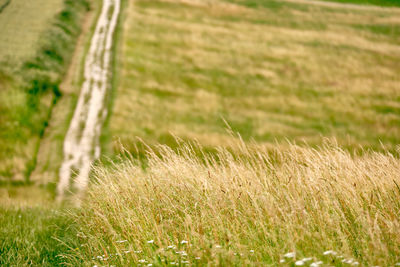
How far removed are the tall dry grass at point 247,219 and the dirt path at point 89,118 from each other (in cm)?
201

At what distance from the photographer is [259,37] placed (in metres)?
28.4

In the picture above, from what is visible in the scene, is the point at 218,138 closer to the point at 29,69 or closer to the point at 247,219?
the point at 247,219

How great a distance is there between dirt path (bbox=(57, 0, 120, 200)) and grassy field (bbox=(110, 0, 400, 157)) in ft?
2.90

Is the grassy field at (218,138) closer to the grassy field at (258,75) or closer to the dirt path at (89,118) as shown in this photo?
the grassy field at (258,75)

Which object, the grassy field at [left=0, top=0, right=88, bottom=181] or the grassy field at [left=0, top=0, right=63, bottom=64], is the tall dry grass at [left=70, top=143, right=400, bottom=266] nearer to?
the grassy field at [left=0, top=0, right=88, bottom=181]

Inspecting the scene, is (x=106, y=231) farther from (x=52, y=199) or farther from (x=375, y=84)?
(x=375, y=84)

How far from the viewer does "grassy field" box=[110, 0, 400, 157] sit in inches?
636

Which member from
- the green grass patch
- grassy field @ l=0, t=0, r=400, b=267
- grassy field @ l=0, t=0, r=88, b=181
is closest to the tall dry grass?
grassy field @ l=0, t=0, r=400, b=267

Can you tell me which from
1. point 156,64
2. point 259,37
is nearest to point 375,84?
point 259,37

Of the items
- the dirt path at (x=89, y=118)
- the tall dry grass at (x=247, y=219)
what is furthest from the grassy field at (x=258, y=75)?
the tall dry grass at (x=247, y=219)

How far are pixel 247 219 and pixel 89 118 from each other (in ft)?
40.3

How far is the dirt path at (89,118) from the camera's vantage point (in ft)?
40.8

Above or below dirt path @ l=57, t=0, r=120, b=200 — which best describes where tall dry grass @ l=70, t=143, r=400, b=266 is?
above

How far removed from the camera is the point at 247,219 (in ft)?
17.0
